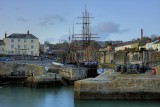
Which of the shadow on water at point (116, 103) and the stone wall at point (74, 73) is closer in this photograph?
the shadow on water at point (116, 103)

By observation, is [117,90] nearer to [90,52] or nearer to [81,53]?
[90,52]

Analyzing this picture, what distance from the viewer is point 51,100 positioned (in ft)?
90.2

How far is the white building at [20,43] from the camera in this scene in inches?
3861

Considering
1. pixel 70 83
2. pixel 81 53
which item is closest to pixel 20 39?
pixel 81 53

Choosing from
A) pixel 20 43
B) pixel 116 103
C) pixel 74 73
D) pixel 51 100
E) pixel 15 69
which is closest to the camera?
pixel 116 103

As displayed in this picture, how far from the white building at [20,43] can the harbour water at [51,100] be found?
64877 mm

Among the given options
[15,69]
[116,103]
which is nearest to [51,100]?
[116,103]

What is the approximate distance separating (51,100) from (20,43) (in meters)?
73.0

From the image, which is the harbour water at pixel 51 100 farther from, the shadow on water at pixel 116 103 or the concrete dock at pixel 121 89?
the concrete dock at pixel 121 89

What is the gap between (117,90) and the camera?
23.2 metres

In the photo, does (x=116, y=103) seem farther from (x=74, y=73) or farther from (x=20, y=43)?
(x=20, y=43)

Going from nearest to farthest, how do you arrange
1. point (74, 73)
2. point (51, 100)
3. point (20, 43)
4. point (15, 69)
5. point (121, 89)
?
point (121, 89) < point (51, 100) < point (74, 73) < point (15, 69) < point (20, 43)

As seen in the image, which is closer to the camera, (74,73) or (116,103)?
(116,103)

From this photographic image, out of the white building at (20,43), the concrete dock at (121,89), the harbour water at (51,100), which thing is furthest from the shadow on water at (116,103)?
the white building at (20,43)
